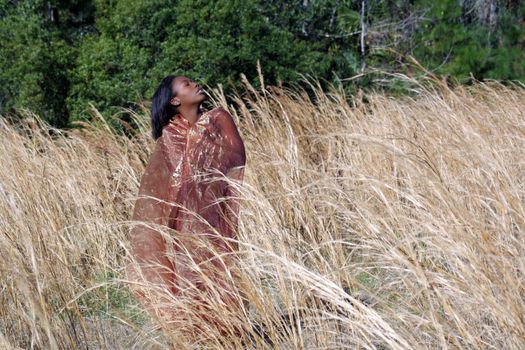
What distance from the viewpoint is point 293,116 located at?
5.17 metres

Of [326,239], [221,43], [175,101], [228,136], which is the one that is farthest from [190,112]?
[221,43]

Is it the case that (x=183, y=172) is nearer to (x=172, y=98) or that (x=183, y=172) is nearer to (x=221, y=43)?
(x=172, y=98)

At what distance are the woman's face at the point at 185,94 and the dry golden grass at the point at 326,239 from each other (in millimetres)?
381

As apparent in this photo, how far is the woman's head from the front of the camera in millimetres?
3193

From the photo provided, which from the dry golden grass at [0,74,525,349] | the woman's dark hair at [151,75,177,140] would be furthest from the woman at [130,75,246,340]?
the dry golden grass at [0,74,525,349]

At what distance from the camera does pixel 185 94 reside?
3.19 m

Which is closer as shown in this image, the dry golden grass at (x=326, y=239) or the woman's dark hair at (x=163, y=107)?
the dry golden grass at (x=326, y=239)

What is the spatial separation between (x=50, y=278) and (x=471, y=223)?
4.03 ft

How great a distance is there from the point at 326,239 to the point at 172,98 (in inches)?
31.1

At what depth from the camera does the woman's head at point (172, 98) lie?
3193 mm

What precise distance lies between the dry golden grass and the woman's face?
15.0 inches

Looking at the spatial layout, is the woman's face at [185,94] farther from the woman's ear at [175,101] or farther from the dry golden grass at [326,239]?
the dry golden grass at [326,239]

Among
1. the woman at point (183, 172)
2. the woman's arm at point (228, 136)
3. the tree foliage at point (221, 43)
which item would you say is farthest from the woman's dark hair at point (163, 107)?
the tree foliage at point (221, 43)

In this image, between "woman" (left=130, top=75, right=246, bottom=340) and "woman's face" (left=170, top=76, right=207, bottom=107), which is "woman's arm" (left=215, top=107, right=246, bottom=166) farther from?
"woman's face" (left=170, top=76, right=207, bottom=107)
